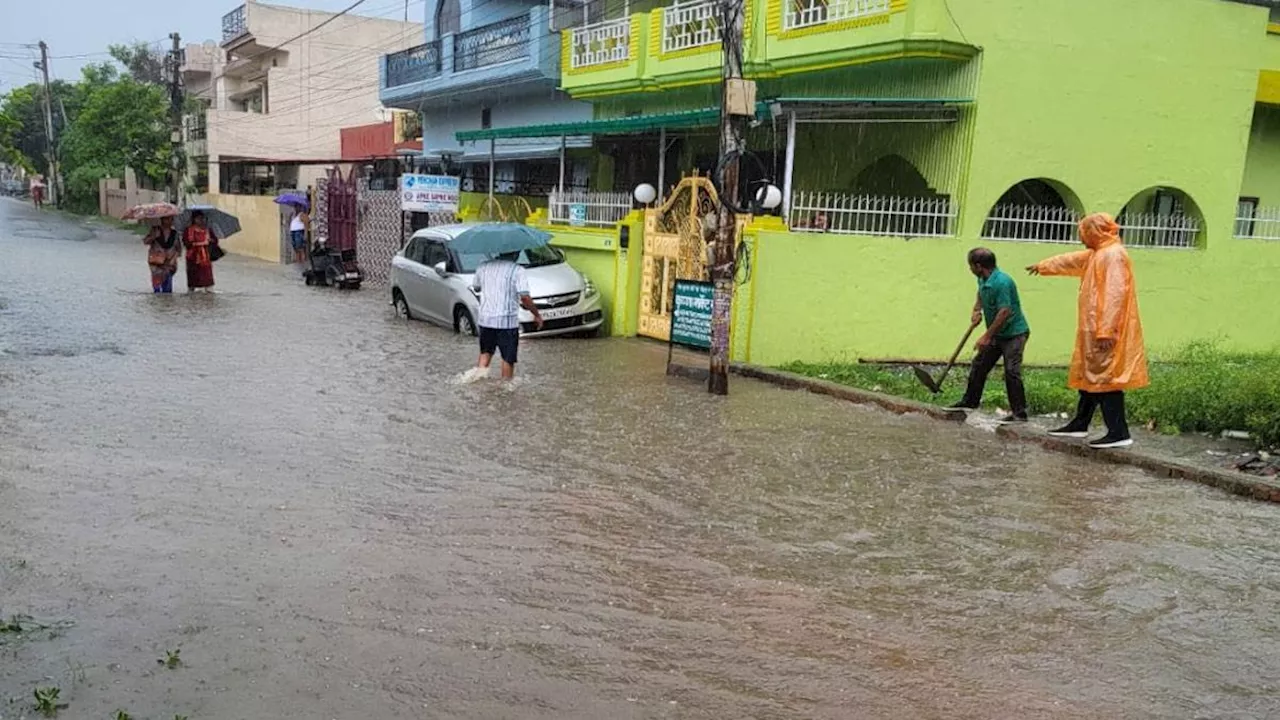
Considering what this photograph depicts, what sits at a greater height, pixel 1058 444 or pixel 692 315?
pixel 692 315

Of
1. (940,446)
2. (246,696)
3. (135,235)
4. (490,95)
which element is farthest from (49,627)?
(135,235)

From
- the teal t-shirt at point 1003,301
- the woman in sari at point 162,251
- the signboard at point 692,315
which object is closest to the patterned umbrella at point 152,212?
the woman in sari at point 162,251

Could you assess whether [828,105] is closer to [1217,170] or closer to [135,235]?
[1217,170]

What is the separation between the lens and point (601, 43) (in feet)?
62.4

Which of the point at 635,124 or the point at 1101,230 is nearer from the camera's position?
the point at 1101,230

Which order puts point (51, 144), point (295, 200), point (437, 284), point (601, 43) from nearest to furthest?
point (437, 284) → point (601, 43) → point (295, 200) → point (51, 144)

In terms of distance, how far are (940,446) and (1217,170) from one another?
8684 mm

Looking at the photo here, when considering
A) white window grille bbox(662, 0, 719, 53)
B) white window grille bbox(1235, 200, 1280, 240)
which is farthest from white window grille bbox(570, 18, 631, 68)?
white window grille bbox(1235, 200, 1280, 240)

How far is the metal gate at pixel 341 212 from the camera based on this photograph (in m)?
A: 24.8

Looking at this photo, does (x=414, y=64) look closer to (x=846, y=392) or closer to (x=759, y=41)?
(x=759, y=41)

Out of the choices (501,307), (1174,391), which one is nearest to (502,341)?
(501,307)

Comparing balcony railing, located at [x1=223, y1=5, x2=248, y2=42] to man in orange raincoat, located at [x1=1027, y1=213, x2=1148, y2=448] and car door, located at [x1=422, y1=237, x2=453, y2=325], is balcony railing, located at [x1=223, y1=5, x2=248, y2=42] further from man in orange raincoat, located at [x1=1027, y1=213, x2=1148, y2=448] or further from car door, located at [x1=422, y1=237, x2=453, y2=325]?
man in orange raincoat, located at [x1=1027, y1=213, x2=1148, y2=448]

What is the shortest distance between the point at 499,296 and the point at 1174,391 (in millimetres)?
6579

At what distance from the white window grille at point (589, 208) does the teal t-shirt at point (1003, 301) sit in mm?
7109
